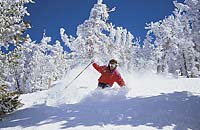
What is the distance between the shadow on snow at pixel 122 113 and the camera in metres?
9.31

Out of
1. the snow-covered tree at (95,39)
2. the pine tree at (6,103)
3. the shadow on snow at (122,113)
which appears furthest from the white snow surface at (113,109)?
the snow-covered tree at (95,39)

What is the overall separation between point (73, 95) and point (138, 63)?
43424 mm

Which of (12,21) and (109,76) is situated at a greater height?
(12,21)

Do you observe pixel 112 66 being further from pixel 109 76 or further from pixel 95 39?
pixel 95 39

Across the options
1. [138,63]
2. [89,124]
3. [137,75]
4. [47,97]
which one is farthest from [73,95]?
[138,63]

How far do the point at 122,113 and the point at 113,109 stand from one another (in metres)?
0.43

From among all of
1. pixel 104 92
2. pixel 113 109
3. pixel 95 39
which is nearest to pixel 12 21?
pixel 104 92

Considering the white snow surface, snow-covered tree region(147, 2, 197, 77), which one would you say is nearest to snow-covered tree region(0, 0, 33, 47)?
the white snow surface

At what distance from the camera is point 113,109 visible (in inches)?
407

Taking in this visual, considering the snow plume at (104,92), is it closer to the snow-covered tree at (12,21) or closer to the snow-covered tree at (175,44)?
the snow-covered tree at (12,21)

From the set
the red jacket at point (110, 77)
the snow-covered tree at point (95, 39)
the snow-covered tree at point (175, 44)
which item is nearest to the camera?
the red jacket at point (110, 77)

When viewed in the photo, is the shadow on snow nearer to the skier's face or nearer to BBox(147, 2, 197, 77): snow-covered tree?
the skier's face

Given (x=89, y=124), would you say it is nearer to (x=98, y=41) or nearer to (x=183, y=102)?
(x=183, y=102)

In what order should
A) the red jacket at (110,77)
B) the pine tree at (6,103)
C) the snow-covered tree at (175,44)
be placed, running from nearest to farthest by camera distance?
the pine tree at (6,103)
the red jacket at (110,77)
the snow-covered tree at (175,44)
